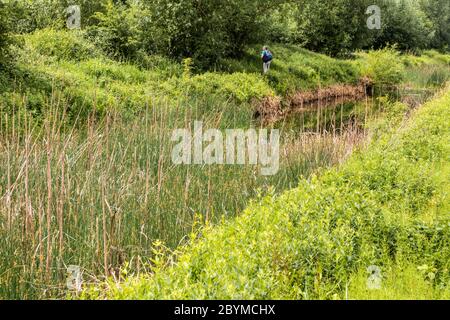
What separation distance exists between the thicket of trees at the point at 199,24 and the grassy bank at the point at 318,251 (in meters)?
8.34

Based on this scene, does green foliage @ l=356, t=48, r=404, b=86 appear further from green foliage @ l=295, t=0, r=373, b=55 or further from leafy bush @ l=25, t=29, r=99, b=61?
leafy bush @ l=25, t=29, r=99, b=61

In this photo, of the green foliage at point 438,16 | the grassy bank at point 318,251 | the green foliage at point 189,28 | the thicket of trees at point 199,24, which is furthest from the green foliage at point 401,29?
the grassy bank at point 318,251

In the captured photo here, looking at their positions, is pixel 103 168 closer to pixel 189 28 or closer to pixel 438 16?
pixel 189 28

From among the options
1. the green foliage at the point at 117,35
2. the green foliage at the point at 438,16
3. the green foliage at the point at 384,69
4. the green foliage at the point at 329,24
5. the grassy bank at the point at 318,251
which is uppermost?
the green foliage at the point at 438,16

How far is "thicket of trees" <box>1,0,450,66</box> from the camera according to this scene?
16.1 metres

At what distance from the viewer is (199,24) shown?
715 inches

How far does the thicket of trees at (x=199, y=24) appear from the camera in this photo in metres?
16.1

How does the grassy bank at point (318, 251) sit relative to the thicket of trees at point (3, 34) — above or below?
below

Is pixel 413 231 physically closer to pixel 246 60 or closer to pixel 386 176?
pixel 386 176

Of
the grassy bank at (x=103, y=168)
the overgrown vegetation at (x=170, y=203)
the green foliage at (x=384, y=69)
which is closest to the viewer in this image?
the overgrown vegetation at (x=170, y=203)

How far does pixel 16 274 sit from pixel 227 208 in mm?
2431

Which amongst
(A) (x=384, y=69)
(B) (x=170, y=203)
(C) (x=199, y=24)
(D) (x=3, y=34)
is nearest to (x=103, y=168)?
(B) (x=170, y=203)

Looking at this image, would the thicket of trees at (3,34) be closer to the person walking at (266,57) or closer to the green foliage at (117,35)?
the green foliage at (117,35)
